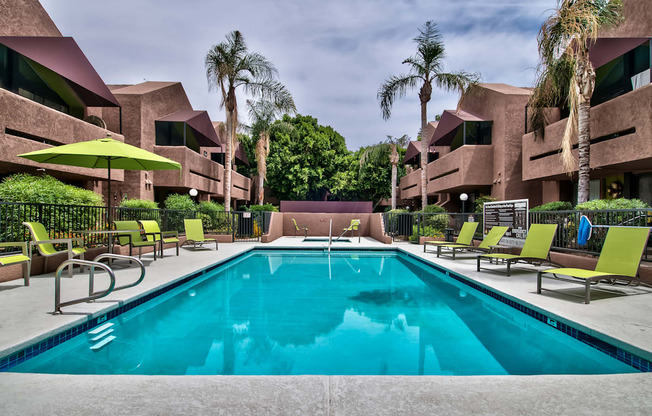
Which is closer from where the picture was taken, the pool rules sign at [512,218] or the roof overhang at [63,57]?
the pool rules sign at [512,218]

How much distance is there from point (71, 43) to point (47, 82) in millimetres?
2418

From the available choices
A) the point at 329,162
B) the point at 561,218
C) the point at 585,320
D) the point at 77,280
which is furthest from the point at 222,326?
the point at 329,162

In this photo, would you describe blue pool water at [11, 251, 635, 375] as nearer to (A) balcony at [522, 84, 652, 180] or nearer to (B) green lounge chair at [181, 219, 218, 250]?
(B) green lounge chair at [181, 219, 218, 250]

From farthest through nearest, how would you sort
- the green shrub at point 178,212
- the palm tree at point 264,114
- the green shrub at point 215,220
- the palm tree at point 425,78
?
the palm tree at point 264,114 < the palm tree at point 425,78 < the green shrub at point 215,220 < the green shrub at point 178,212

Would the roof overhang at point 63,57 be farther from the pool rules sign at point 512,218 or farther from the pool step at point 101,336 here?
the pool rules sign at point 512,218

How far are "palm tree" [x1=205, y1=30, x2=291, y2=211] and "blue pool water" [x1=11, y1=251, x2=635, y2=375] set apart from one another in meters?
12.6

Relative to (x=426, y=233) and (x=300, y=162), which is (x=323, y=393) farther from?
(x=300, y=162)

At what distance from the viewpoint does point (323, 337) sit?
4.10 m

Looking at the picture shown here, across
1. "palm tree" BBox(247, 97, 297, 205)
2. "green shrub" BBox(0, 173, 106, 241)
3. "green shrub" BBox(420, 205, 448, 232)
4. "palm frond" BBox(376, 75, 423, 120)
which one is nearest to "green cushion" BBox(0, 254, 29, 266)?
"green shrub" BBox(0, 173, 106, 241)

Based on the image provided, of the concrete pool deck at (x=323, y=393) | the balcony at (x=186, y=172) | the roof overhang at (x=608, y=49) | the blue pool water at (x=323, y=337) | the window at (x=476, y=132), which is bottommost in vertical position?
the blue pool water at (x=323, y=337)

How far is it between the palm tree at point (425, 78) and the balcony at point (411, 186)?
25.3ft

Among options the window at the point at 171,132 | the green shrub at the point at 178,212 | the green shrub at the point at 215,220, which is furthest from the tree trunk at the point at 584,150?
the window at the point at 171,132

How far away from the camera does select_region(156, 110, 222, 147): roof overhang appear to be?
1786 cm

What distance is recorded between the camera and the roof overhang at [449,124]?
17.9m
